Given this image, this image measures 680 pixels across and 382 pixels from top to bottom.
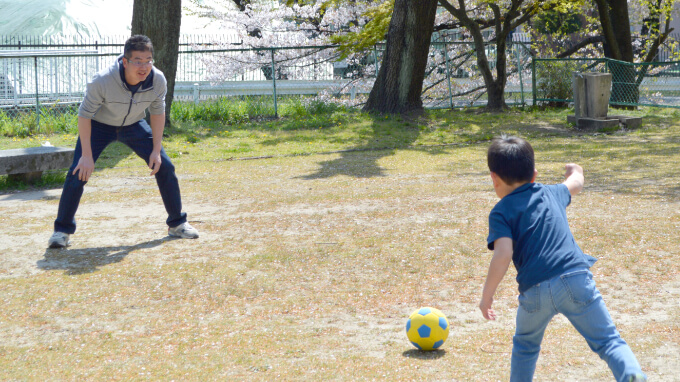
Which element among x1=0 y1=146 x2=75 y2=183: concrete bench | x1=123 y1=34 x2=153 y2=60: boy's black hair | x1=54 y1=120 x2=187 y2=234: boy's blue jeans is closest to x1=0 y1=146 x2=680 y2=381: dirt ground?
x1=54 y1=120 x2=187 y2=234: boy's blue jeans

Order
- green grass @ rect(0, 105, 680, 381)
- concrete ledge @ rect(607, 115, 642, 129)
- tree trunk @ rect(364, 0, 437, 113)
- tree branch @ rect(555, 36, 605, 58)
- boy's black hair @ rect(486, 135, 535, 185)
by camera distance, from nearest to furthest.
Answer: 1. boy's black hair @ rect(486, 135, 535, 185)
2. green grass @ rect(0, 105, 680, 381)
3. concrete ledge @ rect(607, 115, 642, 129)
4. tree trunk @ rect(364, 0, 437, 113)
5. tree branch @ rect(555, 36, 605, 58)

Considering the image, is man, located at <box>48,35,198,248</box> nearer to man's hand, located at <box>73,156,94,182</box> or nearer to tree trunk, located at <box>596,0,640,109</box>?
man's hand, located at <box>73,156,94,182</box>

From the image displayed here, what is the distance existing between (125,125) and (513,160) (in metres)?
4.11

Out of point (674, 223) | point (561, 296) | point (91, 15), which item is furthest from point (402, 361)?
point (91, 15)

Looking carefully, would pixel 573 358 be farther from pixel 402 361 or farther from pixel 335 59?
pixel 335 59

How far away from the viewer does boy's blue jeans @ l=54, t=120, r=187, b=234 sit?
→ 5.97 m

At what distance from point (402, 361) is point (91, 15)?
85.6 feet

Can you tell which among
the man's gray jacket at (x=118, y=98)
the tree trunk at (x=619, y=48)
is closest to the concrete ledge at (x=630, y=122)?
the tree trunk at (x=619, y=48)

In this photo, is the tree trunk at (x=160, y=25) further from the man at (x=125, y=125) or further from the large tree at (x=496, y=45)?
the man at (x=125, y=125)

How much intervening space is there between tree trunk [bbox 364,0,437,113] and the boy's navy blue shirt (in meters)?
13.3

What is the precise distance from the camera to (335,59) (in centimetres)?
1986

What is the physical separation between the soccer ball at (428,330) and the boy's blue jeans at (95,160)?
3153mm

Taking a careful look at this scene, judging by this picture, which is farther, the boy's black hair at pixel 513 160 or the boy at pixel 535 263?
A: the boy's black hair at pixel 513 160

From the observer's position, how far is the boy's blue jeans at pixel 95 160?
19.6 feet
